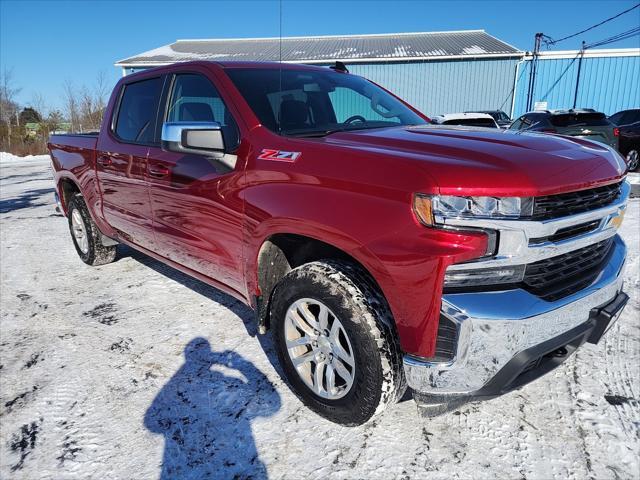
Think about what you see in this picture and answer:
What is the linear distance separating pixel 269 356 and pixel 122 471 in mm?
1119

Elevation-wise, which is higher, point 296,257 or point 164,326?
A: point 296,257

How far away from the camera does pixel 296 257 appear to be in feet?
8.39

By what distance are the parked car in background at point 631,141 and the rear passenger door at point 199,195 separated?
37.7 feet

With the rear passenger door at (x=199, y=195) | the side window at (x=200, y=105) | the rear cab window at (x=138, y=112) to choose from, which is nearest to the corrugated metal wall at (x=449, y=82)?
the rear cab window at (x=138, y=112)

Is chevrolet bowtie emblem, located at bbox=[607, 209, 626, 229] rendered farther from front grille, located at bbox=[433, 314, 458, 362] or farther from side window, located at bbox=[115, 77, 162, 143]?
side window, located at bbox=[115, 77, 162, 143]

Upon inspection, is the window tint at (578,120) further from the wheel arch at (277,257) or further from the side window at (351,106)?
the wheel arch at (277,257)

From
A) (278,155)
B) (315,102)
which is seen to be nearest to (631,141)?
(315,102)

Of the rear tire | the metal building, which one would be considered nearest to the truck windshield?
the rear tire

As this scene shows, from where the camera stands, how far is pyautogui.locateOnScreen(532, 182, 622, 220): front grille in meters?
1.77

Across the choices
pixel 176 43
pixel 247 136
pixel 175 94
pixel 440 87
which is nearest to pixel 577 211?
pixel 247 136

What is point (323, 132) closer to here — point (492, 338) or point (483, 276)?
point (483, 276)

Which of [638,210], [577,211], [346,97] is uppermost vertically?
[346,97]

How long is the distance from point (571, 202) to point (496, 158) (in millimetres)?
399

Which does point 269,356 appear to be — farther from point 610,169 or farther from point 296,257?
point 610,169
